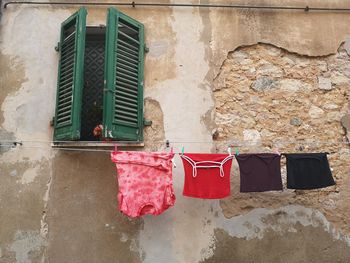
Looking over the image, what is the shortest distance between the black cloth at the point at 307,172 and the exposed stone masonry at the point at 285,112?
47cm

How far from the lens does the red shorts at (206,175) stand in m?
4.20

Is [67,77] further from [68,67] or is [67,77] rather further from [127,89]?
[127,89]

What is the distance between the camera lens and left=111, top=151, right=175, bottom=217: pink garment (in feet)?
13.5

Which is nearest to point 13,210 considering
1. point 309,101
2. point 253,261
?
point 253,261

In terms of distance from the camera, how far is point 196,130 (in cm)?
484

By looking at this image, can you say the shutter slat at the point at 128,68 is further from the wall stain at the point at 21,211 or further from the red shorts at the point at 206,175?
the wall stain at the point at 21,211

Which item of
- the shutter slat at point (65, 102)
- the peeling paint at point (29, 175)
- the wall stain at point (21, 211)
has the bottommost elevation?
the wall stain at point (21, 211)

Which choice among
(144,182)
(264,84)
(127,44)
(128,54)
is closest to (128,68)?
(128,54)

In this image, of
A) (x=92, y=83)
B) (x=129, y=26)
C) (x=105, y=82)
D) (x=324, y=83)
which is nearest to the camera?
(x=105, y=82)

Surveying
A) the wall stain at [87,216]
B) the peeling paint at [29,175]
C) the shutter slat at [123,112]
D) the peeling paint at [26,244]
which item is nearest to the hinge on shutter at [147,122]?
the shutter slat at [123,112]

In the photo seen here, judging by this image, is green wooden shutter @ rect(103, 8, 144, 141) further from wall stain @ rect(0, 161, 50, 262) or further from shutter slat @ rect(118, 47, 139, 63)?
wall stain @ rect(0, 161, 50, 262)

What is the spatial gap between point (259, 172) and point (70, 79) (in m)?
2.63

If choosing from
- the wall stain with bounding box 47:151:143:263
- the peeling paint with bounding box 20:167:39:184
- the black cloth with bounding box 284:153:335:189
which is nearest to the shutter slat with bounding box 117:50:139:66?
the wall stain with bounding box 47:151:143:263

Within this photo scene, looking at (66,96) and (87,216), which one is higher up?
(66,96)
